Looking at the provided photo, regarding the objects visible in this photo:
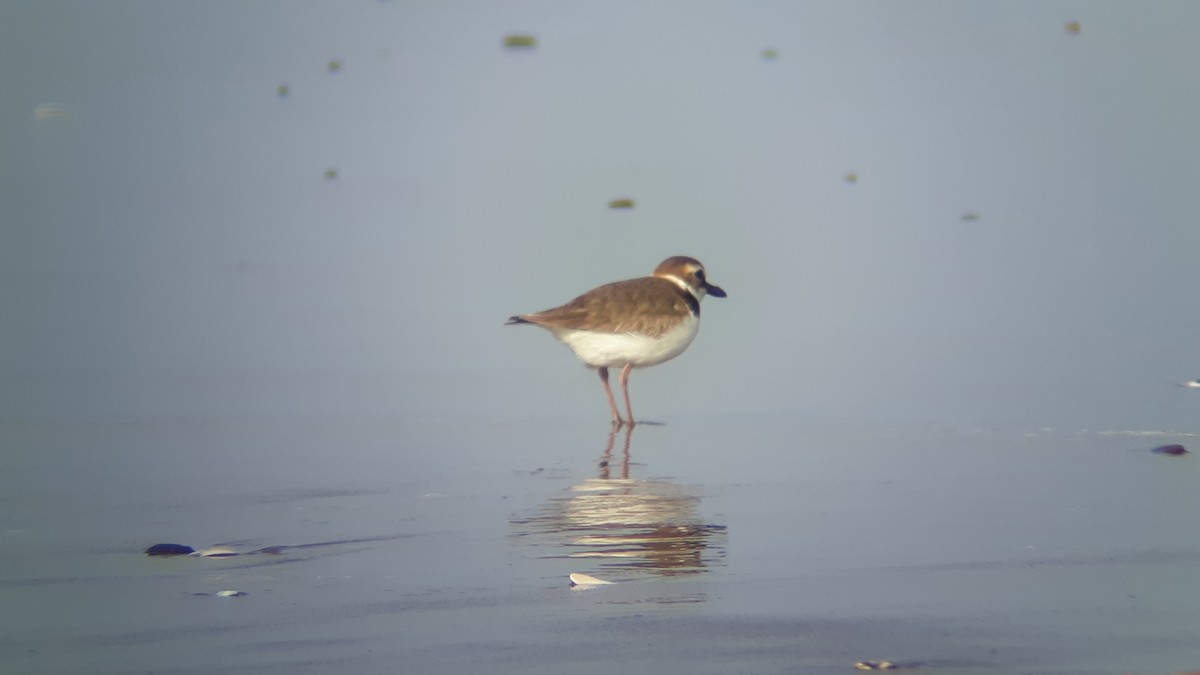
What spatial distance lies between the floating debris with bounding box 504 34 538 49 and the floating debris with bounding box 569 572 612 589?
12.6 metres

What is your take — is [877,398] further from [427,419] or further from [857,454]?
[427,419]

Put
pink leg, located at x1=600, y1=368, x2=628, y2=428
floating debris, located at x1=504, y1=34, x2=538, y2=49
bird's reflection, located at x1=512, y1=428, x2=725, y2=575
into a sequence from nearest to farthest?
bird's reflection, located at x1=512, y1=428, x2=725, y2=575, pink leg, located at x1=600, y1=368, x2=628, y2=428, floating debris, located at x1=504, y1=34, x2=538, y2=49

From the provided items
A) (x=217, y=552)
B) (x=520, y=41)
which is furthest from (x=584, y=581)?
(x=520, y=41)

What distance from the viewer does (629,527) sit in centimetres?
584

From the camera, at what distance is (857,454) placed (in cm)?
729

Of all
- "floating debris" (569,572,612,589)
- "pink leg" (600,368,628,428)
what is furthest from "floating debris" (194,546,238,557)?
"pink leg" (600,368,628,428)

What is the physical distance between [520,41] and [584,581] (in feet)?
42.2

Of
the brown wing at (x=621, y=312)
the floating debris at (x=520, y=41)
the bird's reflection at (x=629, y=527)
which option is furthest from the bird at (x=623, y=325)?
the floating debris at (x=520, y=41)

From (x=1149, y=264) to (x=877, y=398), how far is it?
12.9 ft

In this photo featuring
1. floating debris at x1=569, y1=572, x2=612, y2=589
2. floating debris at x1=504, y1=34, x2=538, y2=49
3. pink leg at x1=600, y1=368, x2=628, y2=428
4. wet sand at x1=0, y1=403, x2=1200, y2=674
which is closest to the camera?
wet sand at x1=0, y1=403, x2=1200, y2=674

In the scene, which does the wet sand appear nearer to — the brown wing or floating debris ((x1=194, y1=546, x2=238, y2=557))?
floating debris ((x1=194, y1=546, x2=238, y2=557))

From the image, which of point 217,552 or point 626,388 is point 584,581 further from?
point 626,388

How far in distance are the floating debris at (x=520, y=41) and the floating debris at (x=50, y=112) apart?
14.7ft

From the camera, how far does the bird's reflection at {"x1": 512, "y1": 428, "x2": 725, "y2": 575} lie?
5.31m
